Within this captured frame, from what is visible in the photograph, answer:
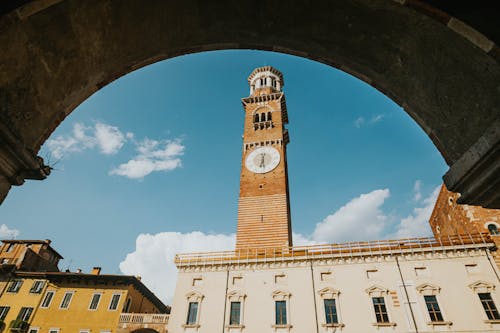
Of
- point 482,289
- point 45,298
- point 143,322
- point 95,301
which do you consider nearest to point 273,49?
point 482,289

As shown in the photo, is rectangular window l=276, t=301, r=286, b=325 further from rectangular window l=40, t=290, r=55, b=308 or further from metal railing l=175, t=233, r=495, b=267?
rectangular window l=40, t=290, r=55, b=308

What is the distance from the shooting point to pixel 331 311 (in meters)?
20.2

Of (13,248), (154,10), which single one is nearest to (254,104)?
(13,248)

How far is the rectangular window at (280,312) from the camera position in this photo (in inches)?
810

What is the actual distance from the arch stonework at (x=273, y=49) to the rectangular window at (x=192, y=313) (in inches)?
860

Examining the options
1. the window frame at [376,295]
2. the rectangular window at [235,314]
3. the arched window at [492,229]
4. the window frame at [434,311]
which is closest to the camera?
the window frame at [434,311]

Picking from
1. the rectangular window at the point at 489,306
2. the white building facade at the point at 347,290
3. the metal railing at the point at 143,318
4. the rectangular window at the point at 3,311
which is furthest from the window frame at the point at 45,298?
the rectangular window at the point at 489,306

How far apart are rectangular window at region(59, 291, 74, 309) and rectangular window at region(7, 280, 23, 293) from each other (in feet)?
17.4

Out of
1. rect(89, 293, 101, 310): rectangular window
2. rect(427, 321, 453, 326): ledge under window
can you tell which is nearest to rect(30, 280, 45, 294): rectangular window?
rect(89, 293, 101, 310): rectangular window

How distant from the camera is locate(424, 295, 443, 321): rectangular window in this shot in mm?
18484

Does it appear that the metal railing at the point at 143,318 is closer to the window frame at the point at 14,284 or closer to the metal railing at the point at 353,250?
the metal railing at the point at 353,250

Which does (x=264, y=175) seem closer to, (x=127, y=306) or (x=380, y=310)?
(x=380, y=310)

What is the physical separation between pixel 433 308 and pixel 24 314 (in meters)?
34.5

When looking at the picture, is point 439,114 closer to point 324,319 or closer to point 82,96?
point 82,96
